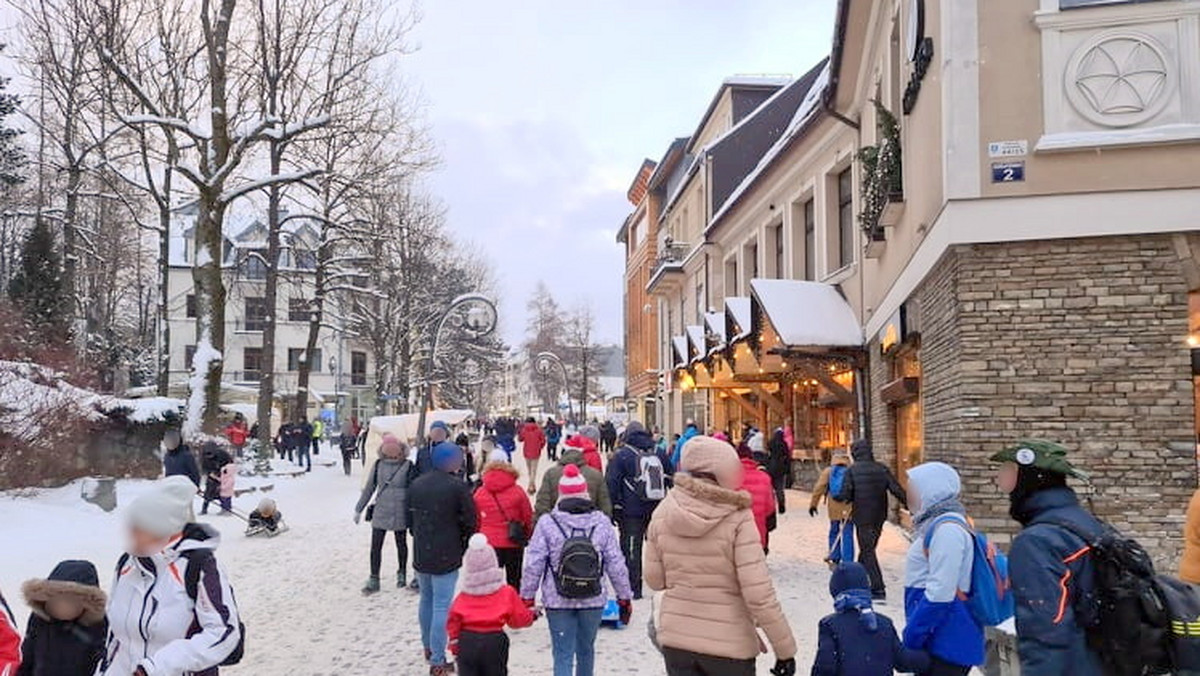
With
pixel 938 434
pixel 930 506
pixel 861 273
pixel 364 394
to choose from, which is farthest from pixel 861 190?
pixel 364 394

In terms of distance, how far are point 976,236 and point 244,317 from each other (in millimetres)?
62402

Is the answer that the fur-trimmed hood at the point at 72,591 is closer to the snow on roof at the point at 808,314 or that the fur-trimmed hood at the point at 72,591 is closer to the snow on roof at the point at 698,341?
the snow on roof at the point at 808,314

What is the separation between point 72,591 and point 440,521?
3763 mm

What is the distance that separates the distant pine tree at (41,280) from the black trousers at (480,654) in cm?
2667

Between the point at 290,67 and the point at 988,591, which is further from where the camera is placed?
the point at 290,67

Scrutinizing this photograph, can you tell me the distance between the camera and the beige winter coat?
13.6ft

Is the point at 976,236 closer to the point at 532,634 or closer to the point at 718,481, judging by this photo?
the point at 532,634

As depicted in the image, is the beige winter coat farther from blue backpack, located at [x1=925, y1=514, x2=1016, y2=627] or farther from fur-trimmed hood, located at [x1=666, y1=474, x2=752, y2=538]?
Answer: blue backpack, located at [x1=925, y1=514, x2=1016, y2=627]

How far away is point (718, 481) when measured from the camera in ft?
14.2

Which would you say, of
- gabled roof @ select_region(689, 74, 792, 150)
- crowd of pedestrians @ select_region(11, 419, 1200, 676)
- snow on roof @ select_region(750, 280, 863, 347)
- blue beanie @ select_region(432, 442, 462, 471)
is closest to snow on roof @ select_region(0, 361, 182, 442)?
blue beanie @ select_region(432, 442, 462, 471)

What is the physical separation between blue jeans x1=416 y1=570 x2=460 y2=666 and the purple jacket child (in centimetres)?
142

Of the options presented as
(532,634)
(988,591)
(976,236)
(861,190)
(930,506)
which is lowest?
(532,634)

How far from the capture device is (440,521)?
755 centimetres

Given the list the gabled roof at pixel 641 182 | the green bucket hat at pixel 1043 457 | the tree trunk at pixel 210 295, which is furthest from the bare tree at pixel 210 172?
the gabled roof at pixel 641 182
